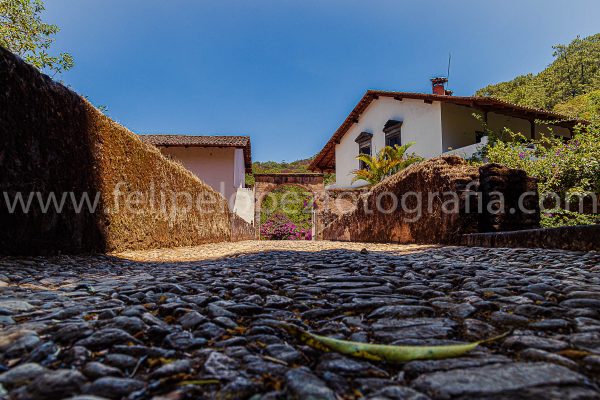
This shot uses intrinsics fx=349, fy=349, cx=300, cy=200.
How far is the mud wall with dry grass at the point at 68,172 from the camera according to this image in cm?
278

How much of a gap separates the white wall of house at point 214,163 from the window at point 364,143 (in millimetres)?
6286

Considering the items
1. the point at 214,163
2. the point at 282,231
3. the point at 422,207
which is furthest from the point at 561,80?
the point at 422,207

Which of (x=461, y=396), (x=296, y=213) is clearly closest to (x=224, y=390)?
(x=461, y=396)

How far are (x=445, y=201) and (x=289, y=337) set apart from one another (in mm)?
4727

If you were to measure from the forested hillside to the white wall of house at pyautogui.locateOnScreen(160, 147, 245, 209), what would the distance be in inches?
860

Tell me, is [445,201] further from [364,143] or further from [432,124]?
[364,143]

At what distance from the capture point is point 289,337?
1140 millimetres

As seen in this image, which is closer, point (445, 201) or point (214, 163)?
point (445, 201)

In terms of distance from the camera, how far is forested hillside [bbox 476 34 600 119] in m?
27.4

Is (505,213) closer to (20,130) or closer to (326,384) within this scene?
(326,384)

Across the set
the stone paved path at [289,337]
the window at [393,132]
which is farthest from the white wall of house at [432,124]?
the stone paved path at [289,337]

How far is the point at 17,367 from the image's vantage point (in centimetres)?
85

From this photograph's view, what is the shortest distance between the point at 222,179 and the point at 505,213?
14473mm

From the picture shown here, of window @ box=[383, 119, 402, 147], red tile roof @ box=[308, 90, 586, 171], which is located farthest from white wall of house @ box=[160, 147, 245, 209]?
window @ box=[383, 119, 402, 147]
